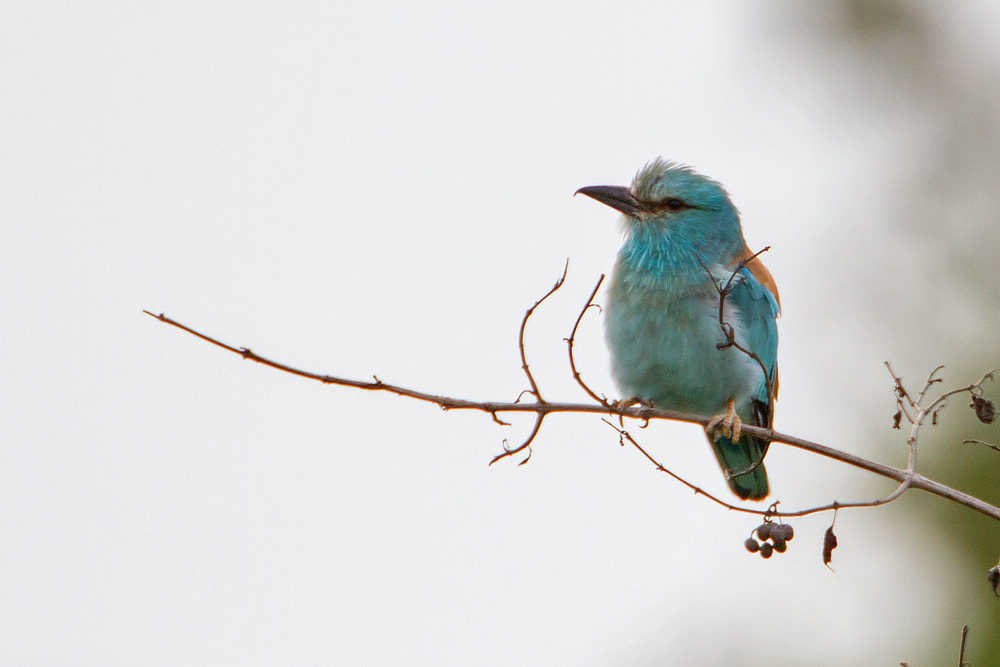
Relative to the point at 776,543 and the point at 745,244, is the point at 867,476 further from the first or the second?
the point at 776,543

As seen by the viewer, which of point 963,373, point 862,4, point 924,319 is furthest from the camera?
point 862,4

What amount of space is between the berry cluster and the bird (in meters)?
0.78

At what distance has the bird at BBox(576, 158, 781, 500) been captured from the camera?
499 cm

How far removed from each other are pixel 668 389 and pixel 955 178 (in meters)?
9.54

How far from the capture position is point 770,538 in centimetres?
383

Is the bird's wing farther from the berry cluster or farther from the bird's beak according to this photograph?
the berry cluster

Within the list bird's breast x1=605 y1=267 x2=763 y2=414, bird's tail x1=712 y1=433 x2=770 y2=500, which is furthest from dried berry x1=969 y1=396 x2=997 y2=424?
bird's tail x1=712 y1=433 x2=770 y2=500

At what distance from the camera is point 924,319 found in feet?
39.4

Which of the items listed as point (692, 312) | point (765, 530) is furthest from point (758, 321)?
point (765, 530)

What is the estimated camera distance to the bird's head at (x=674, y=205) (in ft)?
17.8

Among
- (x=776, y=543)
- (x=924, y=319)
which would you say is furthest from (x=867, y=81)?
(x=776, y=543)

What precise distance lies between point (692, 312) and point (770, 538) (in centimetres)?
139

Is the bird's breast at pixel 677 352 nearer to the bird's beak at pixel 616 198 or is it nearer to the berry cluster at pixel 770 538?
the bird's beak at pixel 616 198

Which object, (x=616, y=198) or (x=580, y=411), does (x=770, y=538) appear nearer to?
(x=580, y=411)
